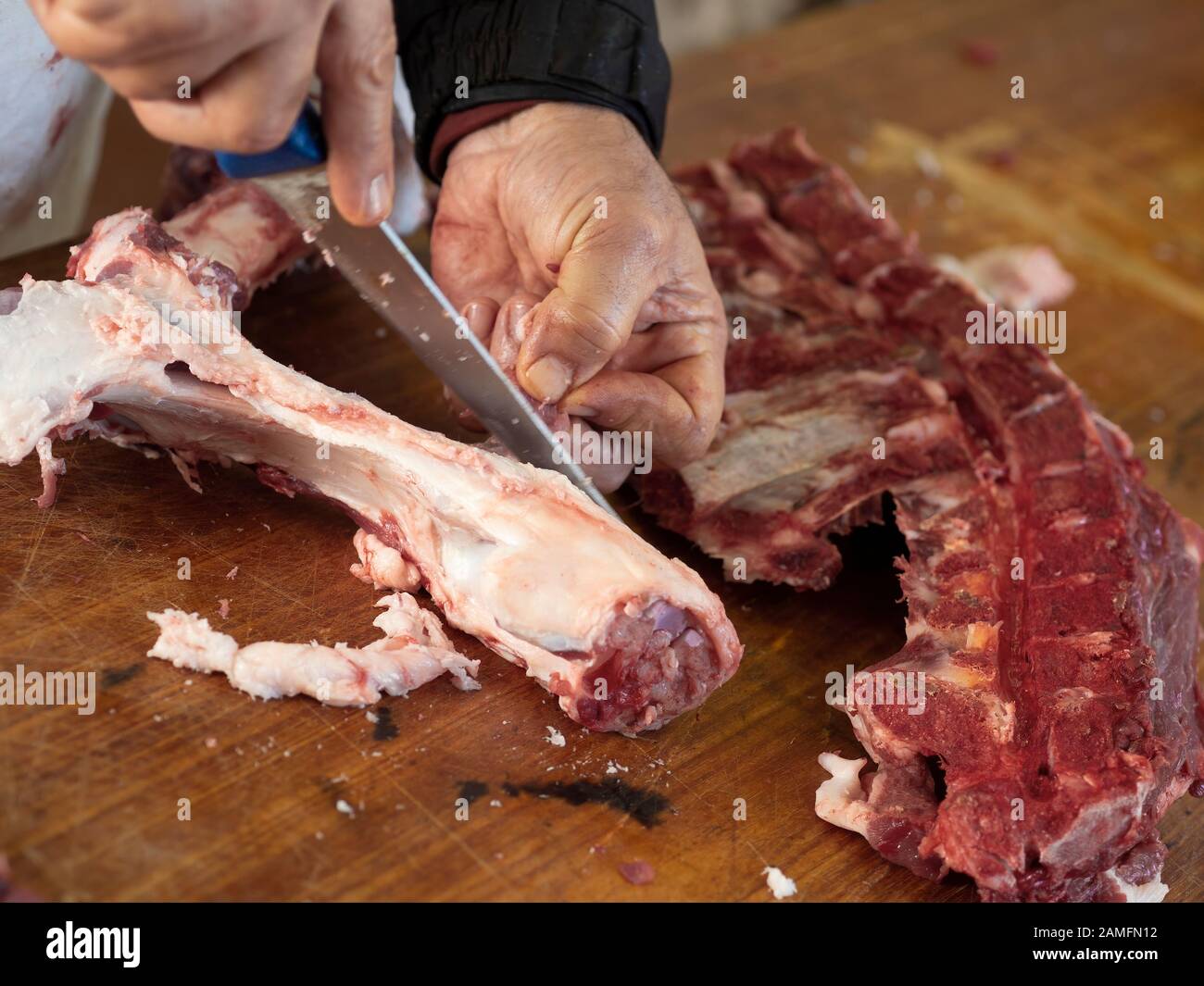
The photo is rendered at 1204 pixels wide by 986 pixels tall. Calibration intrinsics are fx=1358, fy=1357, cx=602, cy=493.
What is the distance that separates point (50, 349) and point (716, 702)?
5.00 feet

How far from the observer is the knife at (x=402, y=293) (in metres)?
2.46

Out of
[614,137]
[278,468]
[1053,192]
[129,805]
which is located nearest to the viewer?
[129,805]

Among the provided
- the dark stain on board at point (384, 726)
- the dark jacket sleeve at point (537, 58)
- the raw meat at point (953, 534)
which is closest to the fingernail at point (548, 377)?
the raw meat at point (953, 534)

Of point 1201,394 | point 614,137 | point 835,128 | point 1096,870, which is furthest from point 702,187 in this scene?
point 1096,870

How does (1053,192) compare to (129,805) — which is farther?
(1053,192)

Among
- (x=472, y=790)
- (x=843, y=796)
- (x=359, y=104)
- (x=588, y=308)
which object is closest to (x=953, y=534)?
(x=843, y=796)

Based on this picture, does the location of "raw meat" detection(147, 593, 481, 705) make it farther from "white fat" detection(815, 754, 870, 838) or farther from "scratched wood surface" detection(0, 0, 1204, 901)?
"white fat" detection(815, 754, 870, 838)

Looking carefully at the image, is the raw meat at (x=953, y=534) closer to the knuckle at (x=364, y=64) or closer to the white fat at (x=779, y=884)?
the white fat at (x=779, y=884)

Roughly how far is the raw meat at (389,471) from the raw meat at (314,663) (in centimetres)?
12

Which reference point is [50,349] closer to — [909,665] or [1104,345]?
[909,665]

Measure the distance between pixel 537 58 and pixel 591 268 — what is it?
783mm

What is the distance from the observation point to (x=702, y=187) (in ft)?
13.3

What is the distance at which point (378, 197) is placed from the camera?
2527mm

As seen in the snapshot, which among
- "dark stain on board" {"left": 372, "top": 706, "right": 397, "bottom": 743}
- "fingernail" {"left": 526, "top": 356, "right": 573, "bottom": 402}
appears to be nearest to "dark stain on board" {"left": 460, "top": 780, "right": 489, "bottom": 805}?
"dark stain on board" {"left": 372, "top": 706, "right": 397, "bottom": 743}
